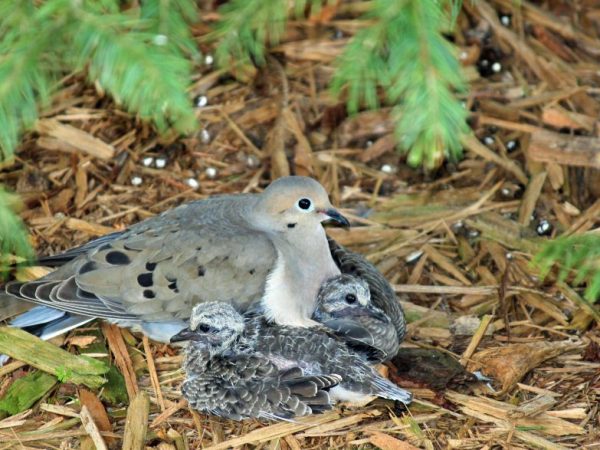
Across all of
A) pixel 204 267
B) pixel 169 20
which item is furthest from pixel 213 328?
pixel 169 20

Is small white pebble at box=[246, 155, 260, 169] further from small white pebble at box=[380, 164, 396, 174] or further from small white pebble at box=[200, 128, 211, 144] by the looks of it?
small white pebble at box=[380, 164, 396, 174]

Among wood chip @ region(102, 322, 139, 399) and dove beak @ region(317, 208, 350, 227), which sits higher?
dove beak @ region(317, 208, 350, 227)

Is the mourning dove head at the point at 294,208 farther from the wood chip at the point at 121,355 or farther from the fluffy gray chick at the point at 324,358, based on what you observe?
the wood chip at the point at 121,355

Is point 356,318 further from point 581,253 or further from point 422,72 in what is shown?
point 422,72

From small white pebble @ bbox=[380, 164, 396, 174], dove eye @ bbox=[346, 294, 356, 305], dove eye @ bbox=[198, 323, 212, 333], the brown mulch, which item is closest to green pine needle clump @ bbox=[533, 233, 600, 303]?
the brown mulch

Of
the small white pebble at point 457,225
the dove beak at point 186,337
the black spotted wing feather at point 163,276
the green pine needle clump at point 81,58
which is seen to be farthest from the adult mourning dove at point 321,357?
the small white pebble at point 457,225

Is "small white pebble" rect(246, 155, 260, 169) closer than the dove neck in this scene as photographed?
No
